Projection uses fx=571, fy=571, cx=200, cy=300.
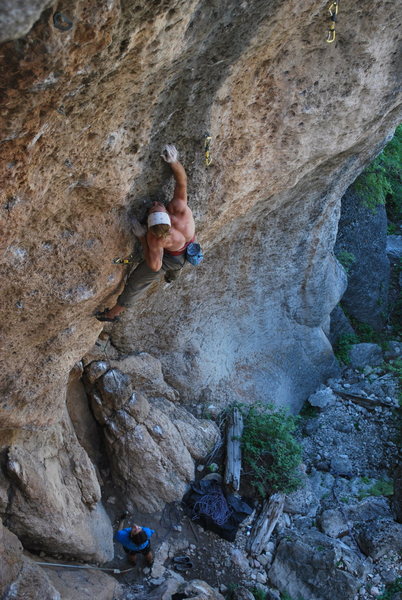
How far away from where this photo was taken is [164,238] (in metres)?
4.58

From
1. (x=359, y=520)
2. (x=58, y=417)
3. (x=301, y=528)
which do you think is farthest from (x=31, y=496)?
(x=359, y=520)

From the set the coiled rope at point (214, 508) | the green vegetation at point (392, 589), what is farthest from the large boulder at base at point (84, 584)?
the green vegetation at point (392, 589)

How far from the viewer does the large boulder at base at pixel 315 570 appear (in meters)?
6.62

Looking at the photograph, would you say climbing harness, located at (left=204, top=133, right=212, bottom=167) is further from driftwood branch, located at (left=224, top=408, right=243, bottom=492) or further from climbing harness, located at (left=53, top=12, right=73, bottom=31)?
driftwood branch, located at (left=224, top=408, right=243, bottom=492)

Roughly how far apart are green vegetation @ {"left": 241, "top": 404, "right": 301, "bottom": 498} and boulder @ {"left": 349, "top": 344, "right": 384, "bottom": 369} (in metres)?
3.42

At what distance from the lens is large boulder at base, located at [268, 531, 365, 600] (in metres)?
6.62

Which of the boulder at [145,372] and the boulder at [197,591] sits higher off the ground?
the boulder at [145,372]

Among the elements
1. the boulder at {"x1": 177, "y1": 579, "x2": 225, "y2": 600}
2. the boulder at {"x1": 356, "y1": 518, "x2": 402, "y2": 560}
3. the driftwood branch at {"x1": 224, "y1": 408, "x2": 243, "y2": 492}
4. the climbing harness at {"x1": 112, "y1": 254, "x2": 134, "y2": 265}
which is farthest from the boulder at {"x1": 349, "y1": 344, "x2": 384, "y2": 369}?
the climbing harness at {"x1": 112, "y1": 254, "x2": 134, "y2": 265}

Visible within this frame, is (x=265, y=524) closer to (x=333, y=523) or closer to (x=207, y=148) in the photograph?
(x=333, y=523)

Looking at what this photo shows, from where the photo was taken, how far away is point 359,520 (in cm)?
769

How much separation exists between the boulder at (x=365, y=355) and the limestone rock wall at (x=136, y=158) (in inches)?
158

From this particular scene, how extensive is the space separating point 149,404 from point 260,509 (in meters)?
2.05

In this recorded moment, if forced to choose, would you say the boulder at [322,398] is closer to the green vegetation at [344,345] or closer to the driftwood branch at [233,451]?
the green vegetation at [344,345]

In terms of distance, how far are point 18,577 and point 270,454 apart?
4048 millimetres
